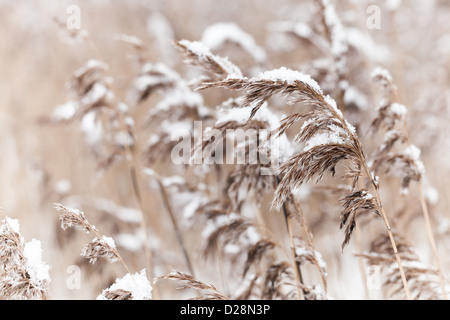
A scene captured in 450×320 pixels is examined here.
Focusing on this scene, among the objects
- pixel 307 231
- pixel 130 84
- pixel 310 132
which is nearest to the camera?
pixel 310 132

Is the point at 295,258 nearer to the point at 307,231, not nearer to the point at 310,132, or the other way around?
the point at 307,231

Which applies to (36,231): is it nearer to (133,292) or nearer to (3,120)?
(3,120)

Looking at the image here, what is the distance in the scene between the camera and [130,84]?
375 cm

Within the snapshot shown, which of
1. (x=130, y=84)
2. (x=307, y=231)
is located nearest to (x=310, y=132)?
(x=307, y=231)

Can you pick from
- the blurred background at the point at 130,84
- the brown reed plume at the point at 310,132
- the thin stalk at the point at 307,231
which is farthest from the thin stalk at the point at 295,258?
the blurred background at the point at 130,84

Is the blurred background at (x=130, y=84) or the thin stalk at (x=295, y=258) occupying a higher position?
the blurred background at (x=130, y=84)

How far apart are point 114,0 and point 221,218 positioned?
19.9ft

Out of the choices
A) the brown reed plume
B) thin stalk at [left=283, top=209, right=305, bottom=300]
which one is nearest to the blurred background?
thin stalk at [left=283, top=209, right=305, bottom=300]

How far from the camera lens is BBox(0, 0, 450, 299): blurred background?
3.67 m

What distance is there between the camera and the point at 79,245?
477 centimetres

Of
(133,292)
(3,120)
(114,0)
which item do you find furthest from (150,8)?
(133,292)

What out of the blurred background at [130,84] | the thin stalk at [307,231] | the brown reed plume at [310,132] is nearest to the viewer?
the brown reed plume at [310,132]

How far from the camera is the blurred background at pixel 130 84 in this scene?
145 inches

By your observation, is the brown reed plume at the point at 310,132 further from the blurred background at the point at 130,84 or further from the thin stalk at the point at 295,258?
the blurred background at the point at 130,84
